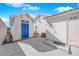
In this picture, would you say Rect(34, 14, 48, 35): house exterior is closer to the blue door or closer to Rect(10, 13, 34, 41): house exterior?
Rect(10, 13, 34, 41): house exterior

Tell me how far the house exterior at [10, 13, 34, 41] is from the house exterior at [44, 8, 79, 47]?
539 mm

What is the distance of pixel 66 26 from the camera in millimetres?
4691

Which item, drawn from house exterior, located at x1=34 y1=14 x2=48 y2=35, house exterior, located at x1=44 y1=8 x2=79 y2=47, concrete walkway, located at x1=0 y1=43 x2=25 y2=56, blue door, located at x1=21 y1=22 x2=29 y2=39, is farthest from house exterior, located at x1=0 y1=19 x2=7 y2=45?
house exterior, located at x1=44 y1=8 x2=79 y2=47

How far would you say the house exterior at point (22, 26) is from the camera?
180 inches

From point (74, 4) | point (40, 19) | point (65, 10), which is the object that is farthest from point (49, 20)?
point (74, 4)

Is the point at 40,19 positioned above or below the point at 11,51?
above

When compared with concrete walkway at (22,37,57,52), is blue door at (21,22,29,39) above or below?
above

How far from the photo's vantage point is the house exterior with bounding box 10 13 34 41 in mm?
4570

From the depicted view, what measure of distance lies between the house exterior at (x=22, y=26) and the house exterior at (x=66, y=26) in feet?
1.77

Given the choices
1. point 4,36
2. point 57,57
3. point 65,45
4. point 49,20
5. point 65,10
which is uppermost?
point 65,10

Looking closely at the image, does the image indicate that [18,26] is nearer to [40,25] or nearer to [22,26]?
[22,26]

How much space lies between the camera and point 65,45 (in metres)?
4.61

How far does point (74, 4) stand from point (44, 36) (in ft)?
4.28

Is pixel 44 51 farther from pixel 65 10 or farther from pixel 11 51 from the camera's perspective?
pixel 65 10
